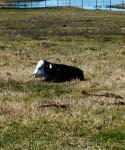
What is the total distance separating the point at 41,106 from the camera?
10461 millimetres

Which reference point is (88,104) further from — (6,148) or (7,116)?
(6,148)

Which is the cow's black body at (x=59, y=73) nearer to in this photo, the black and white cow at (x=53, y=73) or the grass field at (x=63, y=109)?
the black and white cow at (x=53, y=73)

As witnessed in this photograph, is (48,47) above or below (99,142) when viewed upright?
below

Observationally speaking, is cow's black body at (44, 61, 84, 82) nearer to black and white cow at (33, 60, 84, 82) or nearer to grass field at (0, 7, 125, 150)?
black and white cow at (33, 60, 84, 82)

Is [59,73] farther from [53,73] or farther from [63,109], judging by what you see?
[63,109]

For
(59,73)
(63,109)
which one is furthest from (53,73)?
(63,109)

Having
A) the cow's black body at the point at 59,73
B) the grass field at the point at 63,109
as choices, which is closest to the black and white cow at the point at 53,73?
the cow's black body at the point at 59,73

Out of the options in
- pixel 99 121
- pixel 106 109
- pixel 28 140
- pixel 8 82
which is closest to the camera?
pixel 28 140

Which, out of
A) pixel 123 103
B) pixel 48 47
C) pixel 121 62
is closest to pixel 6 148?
pixel 123 103

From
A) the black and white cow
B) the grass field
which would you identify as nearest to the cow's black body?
the black and white cow

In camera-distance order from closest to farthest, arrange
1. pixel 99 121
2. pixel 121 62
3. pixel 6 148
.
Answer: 1. pixel 6 148
2. pixel 99 121
3. pixel 121 62

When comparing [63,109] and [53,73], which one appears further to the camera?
[53,73]

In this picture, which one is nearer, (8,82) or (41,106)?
(41,106)

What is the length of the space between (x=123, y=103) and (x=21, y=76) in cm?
508
